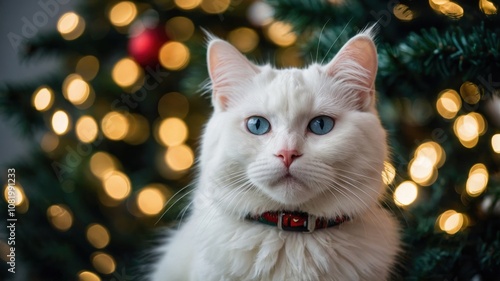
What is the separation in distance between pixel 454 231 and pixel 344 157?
444mm

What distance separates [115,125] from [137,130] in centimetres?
9

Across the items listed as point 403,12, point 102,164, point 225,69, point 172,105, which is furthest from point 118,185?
point 403,12

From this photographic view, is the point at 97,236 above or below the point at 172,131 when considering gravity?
below

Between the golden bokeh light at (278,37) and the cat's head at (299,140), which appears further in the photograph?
the golden bokeh light at (278,37)

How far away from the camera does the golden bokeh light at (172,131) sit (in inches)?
58.3

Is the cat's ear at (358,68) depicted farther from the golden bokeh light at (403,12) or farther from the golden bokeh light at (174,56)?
the golden bokeh light at (174,56)

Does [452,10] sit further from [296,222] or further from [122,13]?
[122,13]

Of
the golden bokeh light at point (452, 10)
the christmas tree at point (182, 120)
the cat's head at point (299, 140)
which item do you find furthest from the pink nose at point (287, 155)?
the golden bokeh light at point (452, 10)

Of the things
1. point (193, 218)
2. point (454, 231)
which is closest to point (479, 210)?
point (454, 231)

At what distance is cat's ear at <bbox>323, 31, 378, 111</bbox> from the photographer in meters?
0.82

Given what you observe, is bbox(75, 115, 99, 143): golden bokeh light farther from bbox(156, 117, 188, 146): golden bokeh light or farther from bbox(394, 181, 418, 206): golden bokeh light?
bbox(394, 181, 418, 206): golden bokeh light

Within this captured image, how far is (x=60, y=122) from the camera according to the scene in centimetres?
138

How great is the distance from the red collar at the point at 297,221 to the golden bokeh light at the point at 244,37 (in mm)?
771

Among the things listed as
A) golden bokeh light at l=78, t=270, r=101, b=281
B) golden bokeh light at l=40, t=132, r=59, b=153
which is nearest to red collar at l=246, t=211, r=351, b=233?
golden bokeh light at l=78, t=270, r=101, b=281
